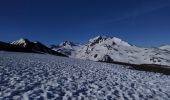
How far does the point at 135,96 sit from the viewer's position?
563 inches

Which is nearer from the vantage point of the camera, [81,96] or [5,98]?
[5,98]

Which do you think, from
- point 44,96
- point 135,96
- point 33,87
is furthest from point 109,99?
point 33,87

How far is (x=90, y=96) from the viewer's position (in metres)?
13.3

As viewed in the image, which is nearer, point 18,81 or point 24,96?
point 24,96

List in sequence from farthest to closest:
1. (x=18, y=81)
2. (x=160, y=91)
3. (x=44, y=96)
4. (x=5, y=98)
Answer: (x=160, y=91) → (x=18, y=81) → (x=44, y=96) → (x=5, y=98)

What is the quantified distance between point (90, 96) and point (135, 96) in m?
3.16

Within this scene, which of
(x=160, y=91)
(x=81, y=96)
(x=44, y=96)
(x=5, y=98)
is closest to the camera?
(x=5, y=98)

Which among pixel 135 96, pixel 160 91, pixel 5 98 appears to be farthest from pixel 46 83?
pixel 160 91

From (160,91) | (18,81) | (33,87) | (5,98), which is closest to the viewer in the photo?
(5,98)

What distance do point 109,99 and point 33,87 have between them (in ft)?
16.1

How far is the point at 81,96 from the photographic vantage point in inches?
514

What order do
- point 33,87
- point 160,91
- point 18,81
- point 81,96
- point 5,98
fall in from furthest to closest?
point 160,91 < point 18,81 < point 33,87 < point 81,96 < point 5,98

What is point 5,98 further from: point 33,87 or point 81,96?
point 81,96

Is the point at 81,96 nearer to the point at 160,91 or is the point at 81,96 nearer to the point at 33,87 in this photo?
the point at 33,87
